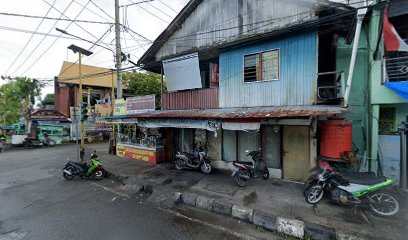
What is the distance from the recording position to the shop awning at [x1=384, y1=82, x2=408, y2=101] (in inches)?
235

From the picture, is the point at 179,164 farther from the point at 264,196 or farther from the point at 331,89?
the point at 331,89

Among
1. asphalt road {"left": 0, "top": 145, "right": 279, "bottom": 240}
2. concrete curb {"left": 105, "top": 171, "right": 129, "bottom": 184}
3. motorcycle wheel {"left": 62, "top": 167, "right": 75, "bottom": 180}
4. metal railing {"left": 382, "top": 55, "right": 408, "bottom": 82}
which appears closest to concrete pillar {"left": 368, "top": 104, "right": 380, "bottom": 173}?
metal railing {"left": 382, "top": 55, "right": 408, "bottom": 82}

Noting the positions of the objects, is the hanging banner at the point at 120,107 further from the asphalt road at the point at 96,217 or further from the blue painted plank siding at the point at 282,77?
the blue painted plank siding at the point at 282,77

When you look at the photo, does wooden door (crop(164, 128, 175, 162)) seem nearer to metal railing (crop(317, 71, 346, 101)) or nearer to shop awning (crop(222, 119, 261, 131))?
shop awning (crop(222, 119, 261, 131))

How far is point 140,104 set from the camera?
1220 cm

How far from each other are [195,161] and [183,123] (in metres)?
2.09

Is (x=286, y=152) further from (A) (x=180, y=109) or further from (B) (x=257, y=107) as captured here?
(A) (x=180, y=109)

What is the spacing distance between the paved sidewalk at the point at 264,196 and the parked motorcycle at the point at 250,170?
258 mm

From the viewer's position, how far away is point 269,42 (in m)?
8.04

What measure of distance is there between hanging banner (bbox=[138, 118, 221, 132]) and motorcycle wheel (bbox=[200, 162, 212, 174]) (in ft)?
6.58

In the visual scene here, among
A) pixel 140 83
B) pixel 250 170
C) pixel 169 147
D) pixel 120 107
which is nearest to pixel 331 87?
pixel 250 170

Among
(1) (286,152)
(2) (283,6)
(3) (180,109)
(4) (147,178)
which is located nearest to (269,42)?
(2) (283,6)

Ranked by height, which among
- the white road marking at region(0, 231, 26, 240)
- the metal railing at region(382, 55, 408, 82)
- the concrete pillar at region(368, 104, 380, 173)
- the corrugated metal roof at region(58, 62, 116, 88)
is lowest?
the white road marking at region(0, 231, 26, 240)

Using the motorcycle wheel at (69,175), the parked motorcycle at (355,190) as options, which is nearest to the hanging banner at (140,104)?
the motorcycle wheel at (69,175)
